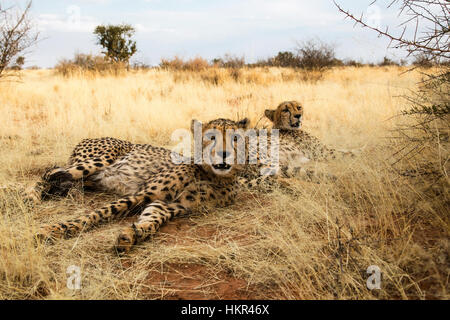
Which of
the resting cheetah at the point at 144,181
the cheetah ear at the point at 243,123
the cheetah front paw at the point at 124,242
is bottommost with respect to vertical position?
the cheetah front paw at the point at 124,242

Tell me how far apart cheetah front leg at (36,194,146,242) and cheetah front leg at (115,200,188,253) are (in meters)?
0.21

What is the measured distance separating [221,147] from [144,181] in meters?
1.00

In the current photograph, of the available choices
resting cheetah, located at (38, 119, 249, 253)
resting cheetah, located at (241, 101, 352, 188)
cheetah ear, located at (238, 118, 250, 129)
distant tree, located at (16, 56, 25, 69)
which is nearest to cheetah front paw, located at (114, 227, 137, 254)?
resting cheetah, located at (38, 119, 249, 253)

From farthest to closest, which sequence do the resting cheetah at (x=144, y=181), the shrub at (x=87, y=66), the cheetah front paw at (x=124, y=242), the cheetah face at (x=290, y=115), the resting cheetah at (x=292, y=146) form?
the shrub at (x=87, y=66), the cheetah face at (x=290, y=115), the resting cheetah at (x=292, y=146), the resting cheetah at (x=144, y=181), the cheetah front paw at (x=124, y=242)

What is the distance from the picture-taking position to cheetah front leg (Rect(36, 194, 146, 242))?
2.63 m

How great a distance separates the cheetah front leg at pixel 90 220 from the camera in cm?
263

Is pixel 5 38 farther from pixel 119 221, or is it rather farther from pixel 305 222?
pixel 305 222

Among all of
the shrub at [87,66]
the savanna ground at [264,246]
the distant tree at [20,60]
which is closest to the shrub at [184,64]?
the shrub at [87,66]

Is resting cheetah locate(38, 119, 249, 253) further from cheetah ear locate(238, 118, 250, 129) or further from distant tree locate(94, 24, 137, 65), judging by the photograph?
distant tree locate(94, 24, 137, 65)

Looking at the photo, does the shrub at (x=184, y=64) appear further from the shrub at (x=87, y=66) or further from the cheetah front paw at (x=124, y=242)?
the cheetah front paw at (x=124, y=242)

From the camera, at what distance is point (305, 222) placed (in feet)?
9.25

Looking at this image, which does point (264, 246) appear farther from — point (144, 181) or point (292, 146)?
point (292, 146)

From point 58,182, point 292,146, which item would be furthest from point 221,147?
point 292,146

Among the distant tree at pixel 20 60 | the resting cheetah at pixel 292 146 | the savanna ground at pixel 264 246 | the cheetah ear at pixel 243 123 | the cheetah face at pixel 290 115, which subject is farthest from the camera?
the distant tree at pixel 20 60
